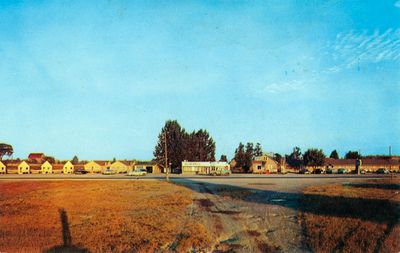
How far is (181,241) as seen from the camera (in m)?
10.1

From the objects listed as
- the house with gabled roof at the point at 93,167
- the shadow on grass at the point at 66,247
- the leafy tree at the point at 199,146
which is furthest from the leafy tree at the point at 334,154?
the shadow on grass at the point at 66,247

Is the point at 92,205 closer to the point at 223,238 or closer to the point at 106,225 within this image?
the point at 106,225

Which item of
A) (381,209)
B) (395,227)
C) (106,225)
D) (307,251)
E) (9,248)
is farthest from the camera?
(381,209)

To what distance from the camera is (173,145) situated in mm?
87625

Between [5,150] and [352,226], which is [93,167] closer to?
[5,150]

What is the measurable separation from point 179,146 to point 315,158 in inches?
1759

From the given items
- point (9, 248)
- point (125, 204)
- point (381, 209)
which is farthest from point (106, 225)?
point (381, 209)

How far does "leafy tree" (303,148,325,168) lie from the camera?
9625cm

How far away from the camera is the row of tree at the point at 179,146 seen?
8612 cm

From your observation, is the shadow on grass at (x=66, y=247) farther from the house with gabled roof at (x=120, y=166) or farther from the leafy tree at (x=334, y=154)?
the leafy tree at (x=334, y=154)

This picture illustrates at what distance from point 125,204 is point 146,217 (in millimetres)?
4977

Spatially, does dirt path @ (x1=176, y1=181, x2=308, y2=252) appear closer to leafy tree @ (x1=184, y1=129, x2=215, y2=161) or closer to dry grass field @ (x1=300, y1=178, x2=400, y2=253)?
Answer: dry grass field @ (x1=300, y1=178, x2=400, y2=253)

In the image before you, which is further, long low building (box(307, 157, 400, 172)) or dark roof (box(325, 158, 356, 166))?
dark roof (box(325, 158, 356, 166))

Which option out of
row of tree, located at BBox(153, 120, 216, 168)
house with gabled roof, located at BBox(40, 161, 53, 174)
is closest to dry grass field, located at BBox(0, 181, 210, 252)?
row of tree, located at BBox(153, 120, 216, 168)
